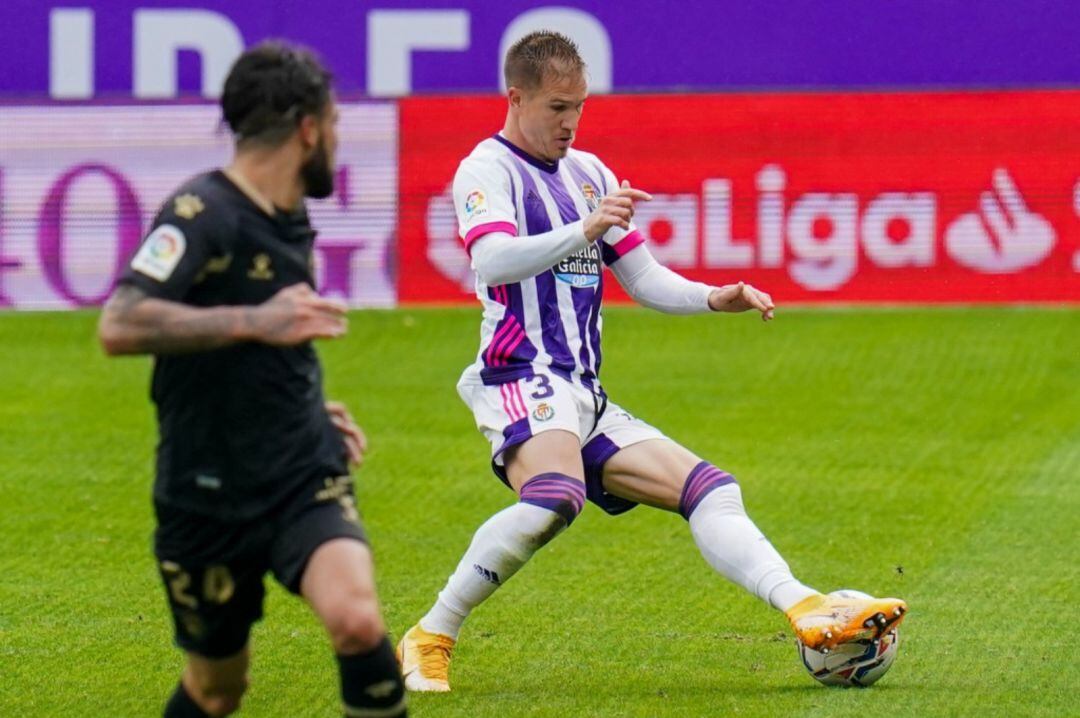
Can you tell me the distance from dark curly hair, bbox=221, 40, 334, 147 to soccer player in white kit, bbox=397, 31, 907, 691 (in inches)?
59.6

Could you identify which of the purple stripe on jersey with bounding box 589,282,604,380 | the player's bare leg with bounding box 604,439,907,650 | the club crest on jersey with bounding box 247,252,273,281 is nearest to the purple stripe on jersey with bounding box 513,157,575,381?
the purple stripe on jersey with bounding box 589,282,604,380

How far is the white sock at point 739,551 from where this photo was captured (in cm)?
589

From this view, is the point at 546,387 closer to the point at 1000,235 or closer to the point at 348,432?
the point at 348,432

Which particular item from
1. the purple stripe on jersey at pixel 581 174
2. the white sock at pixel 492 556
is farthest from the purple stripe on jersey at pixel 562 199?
the white sock at pixel 492 556

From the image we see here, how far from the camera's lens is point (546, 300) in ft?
20.3

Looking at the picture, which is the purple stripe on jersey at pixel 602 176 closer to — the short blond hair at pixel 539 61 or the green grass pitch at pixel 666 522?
the short blond hair at pixel 539 61

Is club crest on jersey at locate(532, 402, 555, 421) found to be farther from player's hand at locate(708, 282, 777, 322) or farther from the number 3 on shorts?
player's hand at locate(708, 282, 777, 322)

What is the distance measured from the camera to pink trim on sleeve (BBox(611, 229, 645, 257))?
6.49 m

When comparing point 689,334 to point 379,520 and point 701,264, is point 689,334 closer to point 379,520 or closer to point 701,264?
point 701,264

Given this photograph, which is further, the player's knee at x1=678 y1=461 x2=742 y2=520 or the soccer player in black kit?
the player's knee at x1=678 y1=461 x2=742 y2=520

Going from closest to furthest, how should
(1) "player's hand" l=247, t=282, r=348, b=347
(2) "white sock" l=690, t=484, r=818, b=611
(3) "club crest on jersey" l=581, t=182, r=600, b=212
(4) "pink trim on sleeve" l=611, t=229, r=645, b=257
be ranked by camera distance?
1. (1) "player's hand" l=247, t=282, r=348, b=347
2. (2) "white sock" l=690, t=484, r=818, b=611
3. (3) "club crest on jersey" l=581, t=182, r=600, b=212
4. (4) "pink trim on sleeve" l=611, t=229, r=645, b=257

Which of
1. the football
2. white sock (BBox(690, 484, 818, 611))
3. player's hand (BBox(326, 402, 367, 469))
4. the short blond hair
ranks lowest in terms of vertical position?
the football

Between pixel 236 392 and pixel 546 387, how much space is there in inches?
72.4

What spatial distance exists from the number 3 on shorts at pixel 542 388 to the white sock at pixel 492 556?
1.16ft
